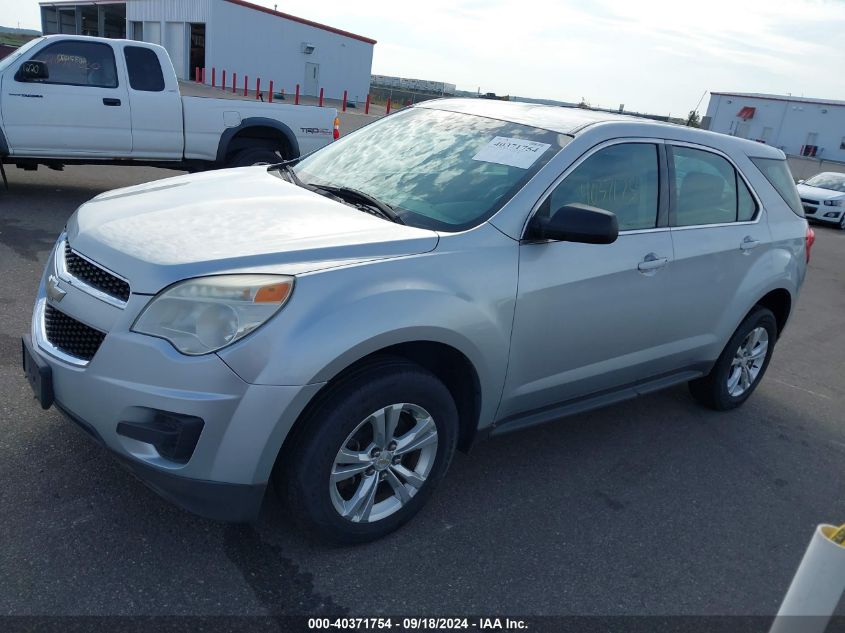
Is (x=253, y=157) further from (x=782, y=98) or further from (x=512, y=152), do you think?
(x=782, y=98)

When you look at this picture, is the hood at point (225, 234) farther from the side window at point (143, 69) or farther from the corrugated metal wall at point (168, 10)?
the corrugated metal wall at point (168, 10)

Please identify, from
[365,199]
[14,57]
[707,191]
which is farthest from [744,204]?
[14,57]

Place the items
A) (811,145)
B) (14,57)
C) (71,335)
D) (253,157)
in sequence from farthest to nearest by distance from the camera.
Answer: (811,145) < (253,157) < (14,57) < (71,335)

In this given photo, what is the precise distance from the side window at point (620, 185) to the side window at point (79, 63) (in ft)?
24.2

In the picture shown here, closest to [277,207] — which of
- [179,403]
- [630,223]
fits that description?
[179,403]

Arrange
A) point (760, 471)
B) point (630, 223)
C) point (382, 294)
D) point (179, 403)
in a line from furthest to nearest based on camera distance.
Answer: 1. point (760, 471)
2. point (630, 223)
3. point (382, 294)
4. point (179, 403)

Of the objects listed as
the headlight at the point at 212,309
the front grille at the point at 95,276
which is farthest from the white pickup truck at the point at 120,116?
the headlight at the point at 212,309

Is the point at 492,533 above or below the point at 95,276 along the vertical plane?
below

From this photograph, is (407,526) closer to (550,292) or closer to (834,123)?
(550,292)

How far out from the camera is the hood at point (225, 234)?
103 inches

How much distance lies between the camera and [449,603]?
2734 mm

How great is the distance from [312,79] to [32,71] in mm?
34404

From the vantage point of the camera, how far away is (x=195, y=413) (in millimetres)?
2445

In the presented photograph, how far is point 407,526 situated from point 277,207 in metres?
1.56
